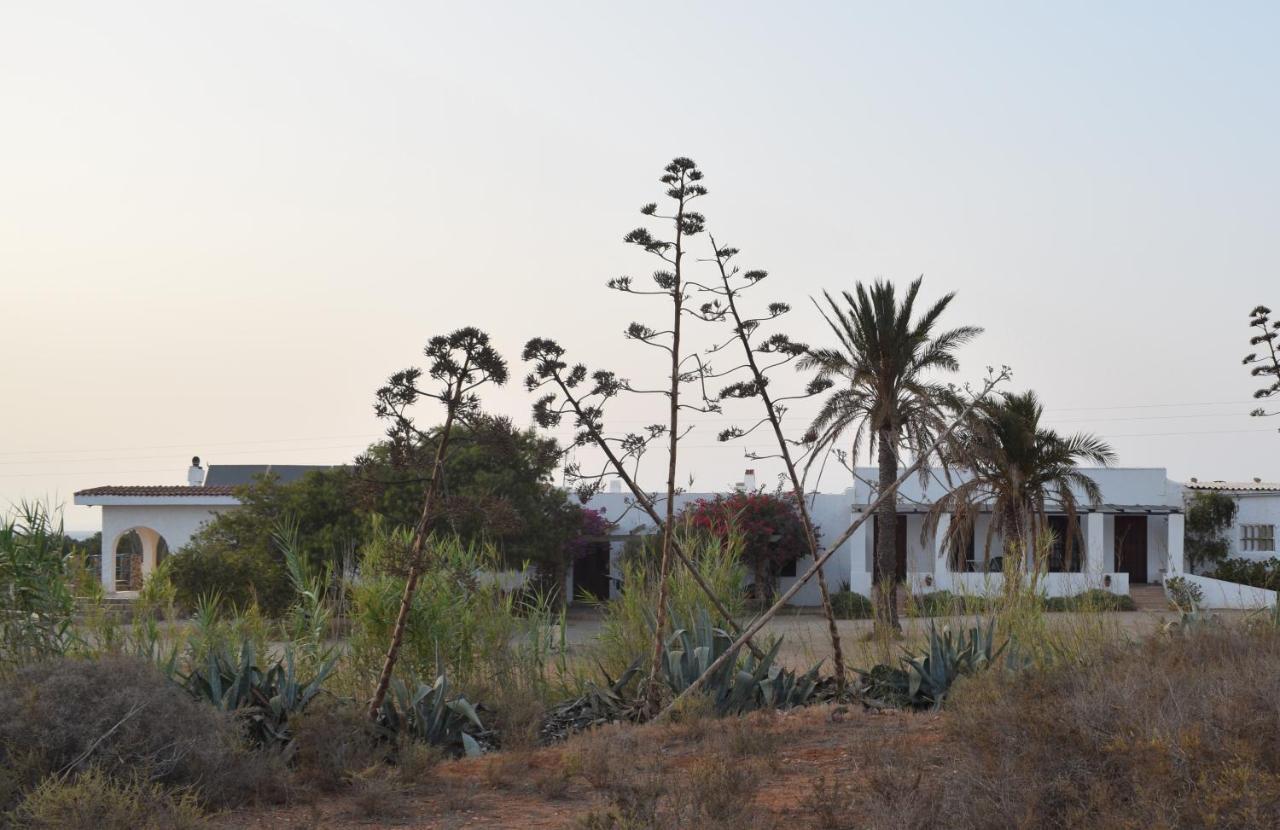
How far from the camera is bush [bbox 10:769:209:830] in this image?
504 cm

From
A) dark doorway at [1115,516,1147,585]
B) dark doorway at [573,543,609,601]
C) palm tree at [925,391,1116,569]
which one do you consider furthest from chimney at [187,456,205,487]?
dark doorway at [1115,516,1147,585]

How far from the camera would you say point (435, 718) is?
7727 mm

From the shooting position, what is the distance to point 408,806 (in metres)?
6.22

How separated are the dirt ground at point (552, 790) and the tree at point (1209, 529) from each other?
33.0m

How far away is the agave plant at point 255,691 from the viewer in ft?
23.7

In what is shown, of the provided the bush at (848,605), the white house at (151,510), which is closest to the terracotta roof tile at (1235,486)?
the bush at (848,605)

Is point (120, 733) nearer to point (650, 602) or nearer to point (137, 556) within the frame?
point (650, 602)

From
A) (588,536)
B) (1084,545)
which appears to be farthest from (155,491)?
(1084,545)

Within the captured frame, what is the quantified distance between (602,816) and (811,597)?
33283 millimetres

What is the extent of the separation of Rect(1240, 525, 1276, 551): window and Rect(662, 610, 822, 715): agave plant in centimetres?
3295

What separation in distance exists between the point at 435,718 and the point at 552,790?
1589 millimetres

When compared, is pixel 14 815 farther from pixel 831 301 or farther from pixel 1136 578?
pixel 1136 578

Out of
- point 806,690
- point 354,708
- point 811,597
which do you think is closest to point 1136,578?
point 811,597

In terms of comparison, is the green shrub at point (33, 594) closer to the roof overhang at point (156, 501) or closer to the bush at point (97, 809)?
the bush at point (97, 809)
